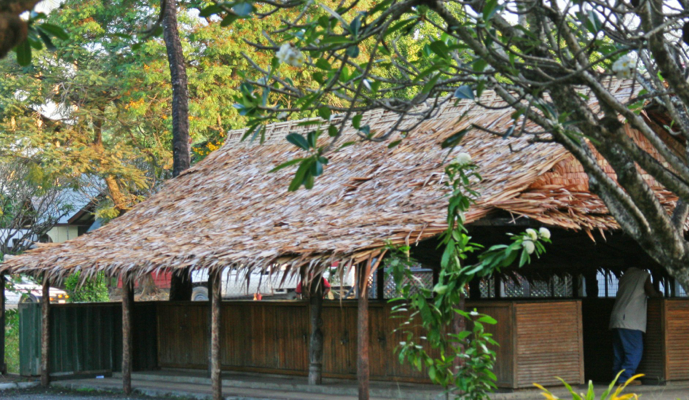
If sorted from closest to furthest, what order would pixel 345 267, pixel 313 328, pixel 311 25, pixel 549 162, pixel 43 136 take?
pixel 311 25
pixel 345 267
pixel 549 162
pixel 313 328
pixel 43 136

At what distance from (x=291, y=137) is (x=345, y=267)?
16.2 ft

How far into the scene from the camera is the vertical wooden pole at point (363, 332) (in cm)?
895

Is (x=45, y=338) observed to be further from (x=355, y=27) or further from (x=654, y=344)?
(x=355, y=27)

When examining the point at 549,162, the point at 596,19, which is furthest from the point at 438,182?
the point at 596,19

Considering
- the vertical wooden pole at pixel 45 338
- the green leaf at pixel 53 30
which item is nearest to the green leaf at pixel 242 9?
the green leaf at pixel 53 30

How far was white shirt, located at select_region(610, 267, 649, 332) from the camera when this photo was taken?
407 inches

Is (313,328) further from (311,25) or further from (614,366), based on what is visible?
(311,25)

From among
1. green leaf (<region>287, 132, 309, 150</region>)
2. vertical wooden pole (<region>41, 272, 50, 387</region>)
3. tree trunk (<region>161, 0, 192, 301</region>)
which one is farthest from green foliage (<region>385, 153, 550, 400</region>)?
tree trunk (<region>161, 0, 192, 301</region>)

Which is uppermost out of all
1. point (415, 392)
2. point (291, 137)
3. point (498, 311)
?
point (291, 137)

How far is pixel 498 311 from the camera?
9.80 metres

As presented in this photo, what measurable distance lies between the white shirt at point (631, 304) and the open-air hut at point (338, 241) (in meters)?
0.32

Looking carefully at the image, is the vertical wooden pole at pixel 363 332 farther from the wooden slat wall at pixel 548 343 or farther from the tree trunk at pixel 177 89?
the tree trunk at pixel 177 89

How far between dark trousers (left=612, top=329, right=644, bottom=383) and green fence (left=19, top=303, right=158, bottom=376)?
7.61 meters

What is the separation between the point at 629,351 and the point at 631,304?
0.57m
